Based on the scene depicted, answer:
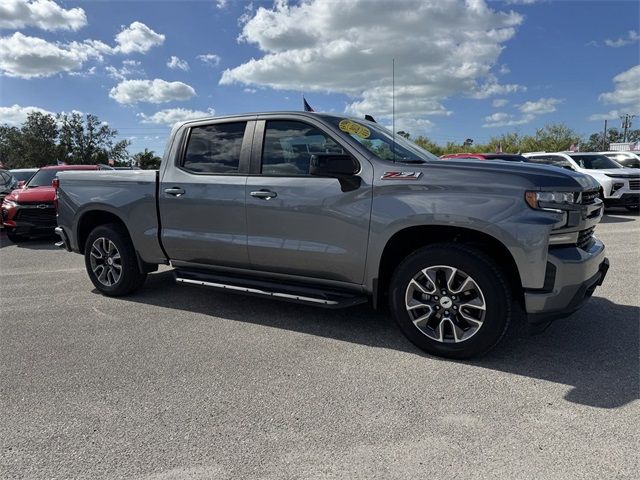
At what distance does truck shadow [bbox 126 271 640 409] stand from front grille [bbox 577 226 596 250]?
846 mm

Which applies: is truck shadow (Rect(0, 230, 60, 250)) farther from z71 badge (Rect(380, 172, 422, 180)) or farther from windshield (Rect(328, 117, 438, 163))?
z71 badge (Rect(380, 172, 422, 180))

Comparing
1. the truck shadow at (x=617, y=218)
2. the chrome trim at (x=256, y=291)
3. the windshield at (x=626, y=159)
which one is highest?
the windshield at (x=626, y=159)

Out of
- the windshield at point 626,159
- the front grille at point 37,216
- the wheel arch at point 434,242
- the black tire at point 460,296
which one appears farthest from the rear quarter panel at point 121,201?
the windshield at point 626,159

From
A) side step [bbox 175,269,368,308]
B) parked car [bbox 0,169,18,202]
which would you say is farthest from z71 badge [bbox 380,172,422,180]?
parked car [bbox 0,169,18,202]

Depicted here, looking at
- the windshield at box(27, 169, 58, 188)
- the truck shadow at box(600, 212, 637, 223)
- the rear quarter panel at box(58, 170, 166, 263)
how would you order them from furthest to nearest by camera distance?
1. the truck shadow at box(600, 212, 637, 223)
2. the windshield at box(27, 169, 58, 188)
3. the rear quarter panel at box(58, 170, 166, 263)

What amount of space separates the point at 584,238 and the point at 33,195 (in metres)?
10.4

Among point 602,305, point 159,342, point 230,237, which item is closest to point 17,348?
point 159,342

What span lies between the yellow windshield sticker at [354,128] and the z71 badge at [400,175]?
0.58 meters

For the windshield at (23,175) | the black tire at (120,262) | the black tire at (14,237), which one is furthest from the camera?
the windshield at (23,175)

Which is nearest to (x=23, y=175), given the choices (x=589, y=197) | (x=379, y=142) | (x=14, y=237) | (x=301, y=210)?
(x=14, y=237)

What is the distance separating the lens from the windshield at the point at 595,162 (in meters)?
14.3

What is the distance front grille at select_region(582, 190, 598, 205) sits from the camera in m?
3.58

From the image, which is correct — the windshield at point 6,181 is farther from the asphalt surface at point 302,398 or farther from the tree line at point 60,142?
the tree line at point 60,142

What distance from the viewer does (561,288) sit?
340cm
